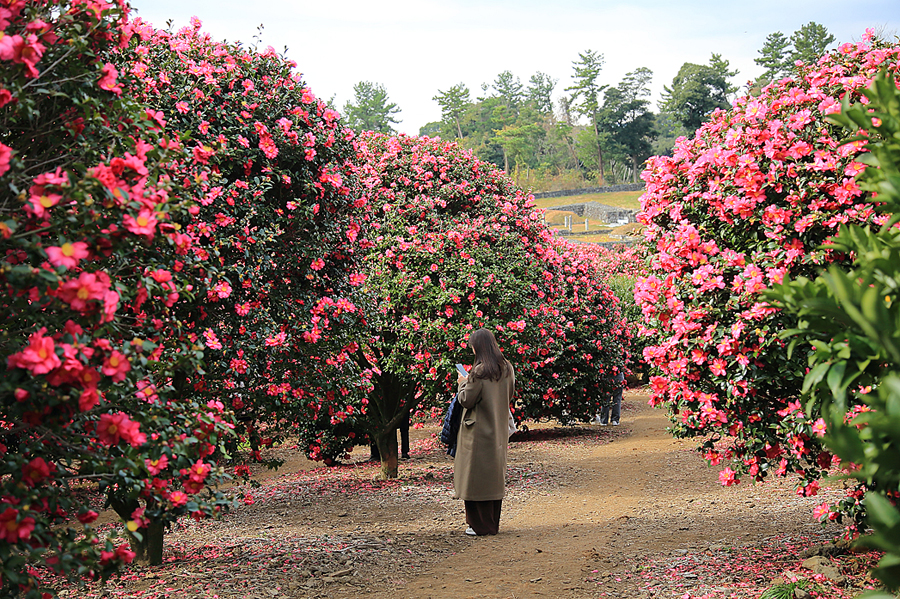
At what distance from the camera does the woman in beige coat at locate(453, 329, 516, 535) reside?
5.97 m

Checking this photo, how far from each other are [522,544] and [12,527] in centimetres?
461

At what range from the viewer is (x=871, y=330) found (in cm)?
120

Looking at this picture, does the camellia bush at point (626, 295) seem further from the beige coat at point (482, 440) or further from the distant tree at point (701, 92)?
the distant tree at point (701, 92)

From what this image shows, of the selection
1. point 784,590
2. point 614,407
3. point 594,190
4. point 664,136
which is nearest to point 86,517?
point 784,590

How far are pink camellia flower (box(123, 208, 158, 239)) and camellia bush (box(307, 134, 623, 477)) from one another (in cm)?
418

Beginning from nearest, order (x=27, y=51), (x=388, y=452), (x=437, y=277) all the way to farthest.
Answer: (x=27, y=51), (x=437, y=277), (x=388, y=452)

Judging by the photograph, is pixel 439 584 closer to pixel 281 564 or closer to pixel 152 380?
pixel 281 564

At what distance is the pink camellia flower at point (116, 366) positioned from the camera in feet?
6.87

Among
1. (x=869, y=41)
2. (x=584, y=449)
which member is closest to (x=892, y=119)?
(x=869, y=41)

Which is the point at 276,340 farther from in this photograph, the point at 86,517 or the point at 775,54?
the point at 775,54

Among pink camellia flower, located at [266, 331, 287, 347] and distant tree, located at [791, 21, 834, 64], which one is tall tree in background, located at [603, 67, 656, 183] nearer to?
distant tree, located at [791, 21, 834, 64]

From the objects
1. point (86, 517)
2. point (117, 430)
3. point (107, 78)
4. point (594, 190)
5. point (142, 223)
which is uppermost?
point (594, 190)

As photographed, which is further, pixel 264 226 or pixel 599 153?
pixel 599 153

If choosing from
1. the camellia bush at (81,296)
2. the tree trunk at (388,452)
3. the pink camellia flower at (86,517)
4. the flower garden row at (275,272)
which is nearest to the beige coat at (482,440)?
the flower garden row at (275,272)
